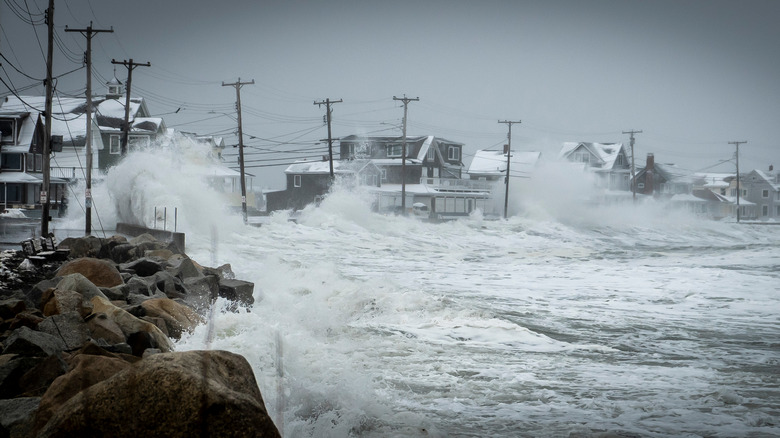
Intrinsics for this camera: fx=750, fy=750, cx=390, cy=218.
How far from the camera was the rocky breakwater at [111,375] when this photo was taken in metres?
4.39

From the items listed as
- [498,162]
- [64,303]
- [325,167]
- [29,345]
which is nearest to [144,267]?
[64,303]

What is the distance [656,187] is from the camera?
8550 centimetres

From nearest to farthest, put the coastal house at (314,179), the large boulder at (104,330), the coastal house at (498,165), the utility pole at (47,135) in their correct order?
the large boulder at (104,330) → the utility pole at (47,135) → the coastal house at (314,179) → the coastal house at (498,165)

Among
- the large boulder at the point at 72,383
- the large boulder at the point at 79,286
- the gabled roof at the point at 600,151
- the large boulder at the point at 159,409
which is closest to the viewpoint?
the large boulder at the point at 159,409

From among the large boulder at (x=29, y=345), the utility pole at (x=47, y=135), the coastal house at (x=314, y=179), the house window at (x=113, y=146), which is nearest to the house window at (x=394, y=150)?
the coastal house at (x=314, y=179)

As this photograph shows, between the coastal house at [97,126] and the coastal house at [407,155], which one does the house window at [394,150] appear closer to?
the coastal house at [407,155]

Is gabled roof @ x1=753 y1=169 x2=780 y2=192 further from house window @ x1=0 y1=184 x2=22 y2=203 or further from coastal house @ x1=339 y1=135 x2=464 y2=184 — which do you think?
house window @ x1=0 y1=184 x2=22 y2=203

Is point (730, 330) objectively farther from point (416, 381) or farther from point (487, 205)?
point (487, 205)

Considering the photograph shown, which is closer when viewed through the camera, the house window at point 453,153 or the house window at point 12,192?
the house window at point 12,192

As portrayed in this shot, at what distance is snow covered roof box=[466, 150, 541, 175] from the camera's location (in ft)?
243

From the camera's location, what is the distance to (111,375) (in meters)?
5.38

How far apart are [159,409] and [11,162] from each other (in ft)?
156

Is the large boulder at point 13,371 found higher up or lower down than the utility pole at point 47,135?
lower down

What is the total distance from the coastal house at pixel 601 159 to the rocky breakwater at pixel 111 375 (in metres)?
71.7
